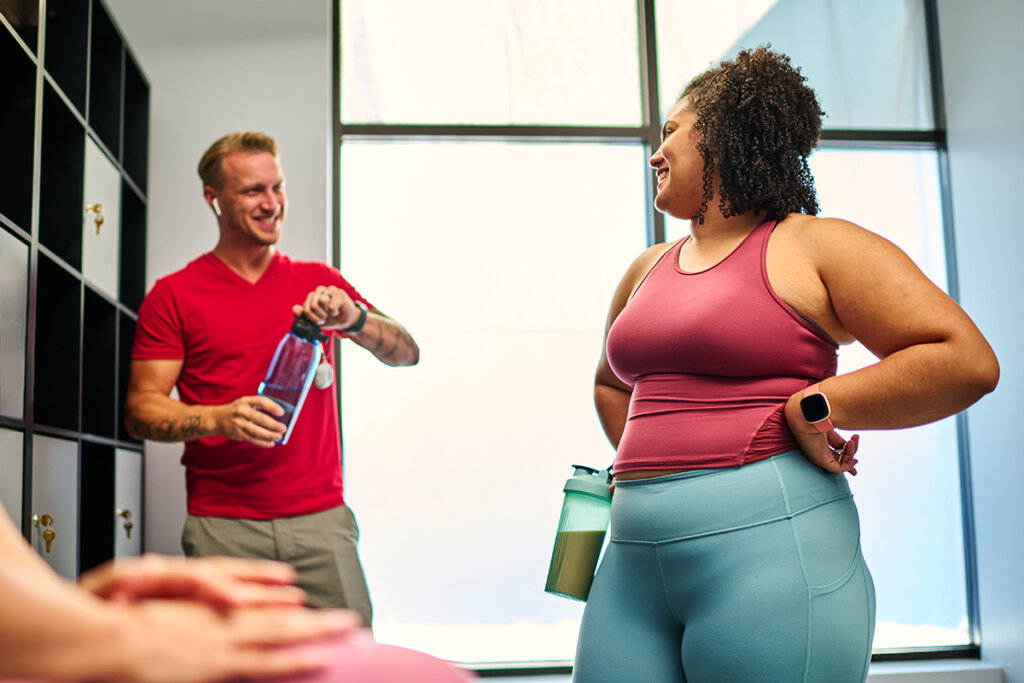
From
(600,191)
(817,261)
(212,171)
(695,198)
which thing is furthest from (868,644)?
(600,191)

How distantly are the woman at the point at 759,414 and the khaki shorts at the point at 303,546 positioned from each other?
890mm

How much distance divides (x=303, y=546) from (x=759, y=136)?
4.23 ft

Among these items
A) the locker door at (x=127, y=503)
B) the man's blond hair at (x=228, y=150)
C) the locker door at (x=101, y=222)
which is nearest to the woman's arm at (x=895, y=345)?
the man's blond hair at (x=228, y=150)

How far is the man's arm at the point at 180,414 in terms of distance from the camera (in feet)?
5.91

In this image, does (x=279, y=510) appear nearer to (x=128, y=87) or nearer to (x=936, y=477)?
(x=128, y=87)

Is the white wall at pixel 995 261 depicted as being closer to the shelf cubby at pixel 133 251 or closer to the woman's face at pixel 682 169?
the woman's face at pixel 682 169

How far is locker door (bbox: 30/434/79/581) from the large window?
1001 millimetres

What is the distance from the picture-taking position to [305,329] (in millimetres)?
1855

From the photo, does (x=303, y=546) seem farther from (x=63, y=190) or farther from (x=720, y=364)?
(x=720, y=364)

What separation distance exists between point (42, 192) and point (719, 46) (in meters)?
2.34

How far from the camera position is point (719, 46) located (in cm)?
338

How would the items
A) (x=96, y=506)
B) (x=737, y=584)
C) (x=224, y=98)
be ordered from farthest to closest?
(x=224, y=98)
(x=96, y=506)
(x=737, y=584)

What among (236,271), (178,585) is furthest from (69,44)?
(178,585)

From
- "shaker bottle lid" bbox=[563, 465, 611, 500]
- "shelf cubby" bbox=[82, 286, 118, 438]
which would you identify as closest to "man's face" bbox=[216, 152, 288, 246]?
"shelf cubby" bbox=[82, 286, 118, 438]
